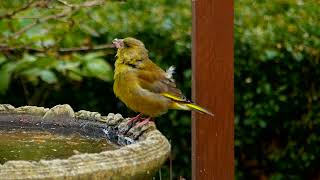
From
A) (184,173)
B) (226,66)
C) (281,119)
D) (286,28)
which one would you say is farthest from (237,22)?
(226,66)

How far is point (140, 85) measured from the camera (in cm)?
377

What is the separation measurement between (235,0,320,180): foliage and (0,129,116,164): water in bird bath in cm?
234

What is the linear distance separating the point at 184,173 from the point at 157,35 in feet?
3.17

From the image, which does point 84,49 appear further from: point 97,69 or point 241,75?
point 241,75

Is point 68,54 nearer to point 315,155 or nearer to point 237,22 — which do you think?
point 237,22

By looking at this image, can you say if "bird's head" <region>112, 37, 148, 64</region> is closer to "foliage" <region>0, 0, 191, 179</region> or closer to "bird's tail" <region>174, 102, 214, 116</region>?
"bird's tail" <region>174, 102, 214, 116</region>

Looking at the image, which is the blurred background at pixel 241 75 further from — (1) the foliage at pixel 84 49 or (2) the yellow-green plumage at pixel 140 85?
(2) the yellow-green plumage at pixel 140 85

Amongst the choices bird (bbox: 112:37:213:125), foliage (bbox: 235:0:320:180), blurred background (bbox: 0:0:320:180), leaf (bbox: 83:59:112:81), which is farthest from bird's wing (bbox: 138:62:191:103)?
foliage (bbox: 235:0:320:180)

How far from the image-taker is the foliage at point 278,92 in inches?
231

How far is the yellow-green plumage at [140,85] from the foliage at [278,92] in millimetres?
2041

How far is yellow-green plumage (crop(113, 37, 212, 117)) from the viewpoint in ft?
12.4

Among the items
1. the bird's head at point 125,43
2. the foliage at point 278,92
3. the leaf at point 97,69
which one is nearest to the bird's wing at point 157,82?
the bird's head at point 125,43

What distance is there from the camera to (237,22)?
5984 mm

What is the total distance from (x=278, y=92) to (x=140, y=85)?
2.30 meters
